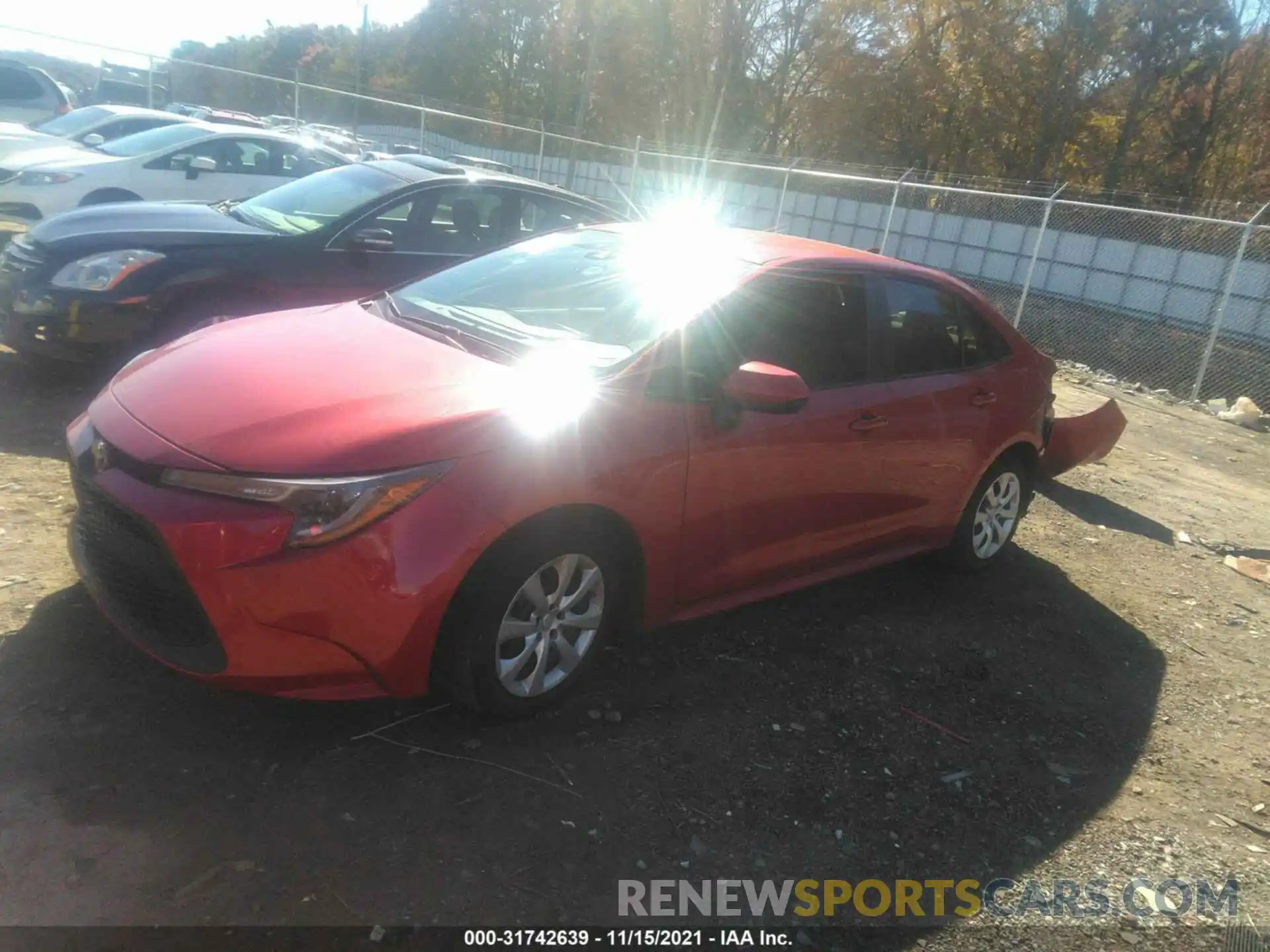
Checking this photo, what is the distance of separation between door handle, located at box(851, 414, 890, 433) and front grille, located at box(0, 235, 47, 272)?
468cm

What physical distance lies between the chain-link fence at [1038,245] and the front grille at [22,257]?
7251 millimetres

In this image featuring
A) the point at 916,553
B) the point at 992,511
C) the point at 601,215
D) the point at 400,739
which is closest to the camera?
the point at 400,739

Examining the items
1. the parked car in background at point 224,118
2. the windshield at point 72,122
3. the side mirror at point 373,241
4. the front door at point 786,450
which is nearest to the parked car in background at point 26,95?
the windshield at point 72,122

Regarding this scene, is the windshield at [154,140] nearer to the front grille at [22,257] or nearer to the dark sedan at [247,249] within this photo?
the dark sedan at [247,249]

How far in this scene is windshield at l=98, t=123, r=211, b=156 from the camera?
1113cm

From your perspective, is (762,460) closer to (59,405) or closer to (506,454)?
(506,454)

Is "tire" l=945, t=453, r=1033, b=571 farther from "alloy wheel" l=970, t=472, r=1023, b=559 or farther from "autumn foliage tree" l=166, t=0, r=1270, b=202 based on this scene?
"autumn foliage tree" l=166, t=0, r=1270, b=202

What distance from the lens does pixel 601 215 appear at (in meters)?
7.62

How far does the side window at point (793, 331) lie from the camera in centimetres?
372

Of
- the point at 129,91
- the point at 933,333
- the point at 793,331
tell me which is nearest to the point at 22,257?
the point at 793,331

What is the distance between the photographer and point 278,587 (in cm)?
275

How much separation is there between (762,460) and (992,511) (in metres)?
2.08

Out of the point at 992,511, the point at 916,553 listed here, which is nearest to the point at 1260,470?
the point at 992,511

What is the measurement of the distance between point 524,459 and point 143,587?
1.17 m
